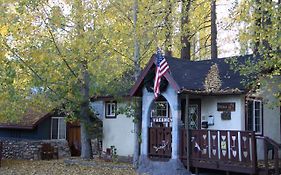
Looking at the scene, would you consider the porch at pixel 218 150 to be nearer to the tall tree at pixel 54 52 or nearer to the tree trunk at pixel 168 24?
the tall tree at pixel 54 52

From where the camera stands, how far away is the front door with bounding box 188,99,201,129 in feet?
54.7

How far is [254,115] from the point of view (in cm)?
1591

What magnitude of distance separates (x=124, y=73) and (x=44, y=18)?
440 cm

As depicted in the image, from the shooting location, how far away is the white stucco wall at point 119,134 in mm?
20281

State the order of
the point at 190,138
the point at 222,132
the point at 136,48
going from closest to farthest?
the point at 222,132 → the point at 190,138 → the point at 136,48

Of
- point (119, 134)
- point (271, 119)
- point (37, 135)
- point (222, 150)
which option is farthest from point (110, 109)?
point (222, 150)

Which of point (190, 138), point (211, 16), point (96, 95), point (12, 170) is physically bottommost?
point (12, 170)

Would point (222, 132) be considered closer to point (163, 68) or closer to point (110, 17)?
point (163, 68)

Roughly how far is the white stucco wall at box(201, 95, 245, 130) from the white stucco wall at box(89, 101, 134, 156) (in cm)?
477

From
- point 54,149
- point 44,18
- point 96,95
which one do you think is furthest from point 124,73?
point 54,149

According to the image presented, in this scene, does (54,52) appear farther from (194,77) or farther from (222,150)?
(222,150)

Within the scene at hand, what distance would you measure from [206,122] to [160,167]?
108 inches

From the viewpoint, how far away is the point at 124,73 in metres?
19.1

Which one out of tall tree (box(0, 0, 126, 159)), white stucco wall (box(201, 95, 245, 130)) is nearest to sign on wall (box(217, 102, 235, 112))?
white stucco wall (box(201, 95, 245, 130))
